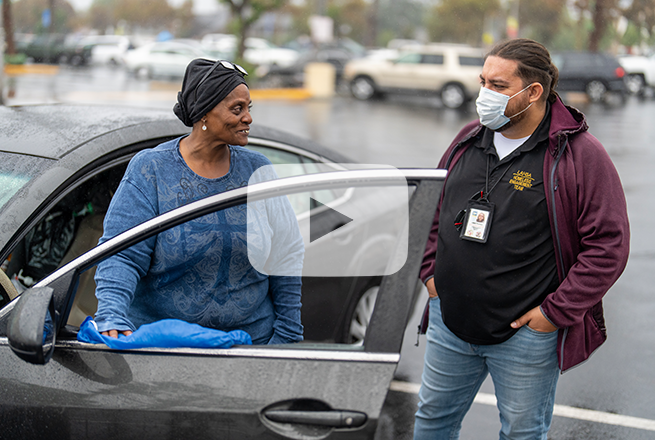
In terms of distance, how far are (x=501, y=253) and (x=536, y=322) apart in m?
0.24

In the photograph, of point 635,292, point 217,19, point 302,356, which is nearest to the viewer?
point 302,356

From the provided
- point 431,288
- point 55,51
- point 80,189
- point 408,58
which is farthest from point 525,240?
point 55,51

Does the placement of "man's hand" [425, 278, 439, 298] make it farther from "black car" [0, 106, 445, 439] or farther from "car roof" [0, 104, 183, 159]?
"car roof" [0, 104, 183, 159]

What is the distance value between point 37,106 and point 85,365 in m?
1.77

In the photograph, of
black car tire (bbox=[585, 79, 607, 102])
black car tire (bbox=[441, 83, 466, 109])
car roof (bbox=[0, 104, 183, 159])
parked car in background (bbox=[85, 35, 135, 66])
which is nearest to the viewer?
car roof (bbox=[0, 104, 183, 159])

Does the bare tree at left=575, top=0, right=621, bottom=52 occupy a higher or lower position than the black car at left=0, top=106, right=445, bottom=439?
higher

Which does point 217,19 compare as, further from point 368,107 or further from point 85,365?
point 85,365

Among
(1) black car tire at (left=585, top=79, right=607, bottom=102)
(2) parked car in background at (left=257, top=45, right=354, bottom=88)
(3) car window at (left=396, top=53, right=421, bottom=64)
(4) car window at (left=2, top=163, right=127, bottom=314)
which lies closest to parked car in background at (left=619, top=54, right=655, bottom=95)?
(1) black car tire at (left=585, top=79, right=607, bottom=102)

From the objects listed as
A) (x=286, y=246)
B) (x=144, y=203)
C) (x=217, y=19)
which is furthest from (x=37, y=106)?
(x=217, y=19)

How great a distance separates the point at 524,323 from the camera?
207 centimetres

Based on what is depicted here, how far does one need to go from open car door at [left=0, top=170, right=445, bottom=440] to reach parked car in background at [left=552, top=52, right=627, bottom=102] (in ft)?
70.3

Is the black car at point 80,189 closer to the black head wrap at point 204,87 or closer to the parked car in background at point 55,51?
the black head wrap at point 204,87

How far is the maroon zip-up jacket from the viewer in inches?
77.0
